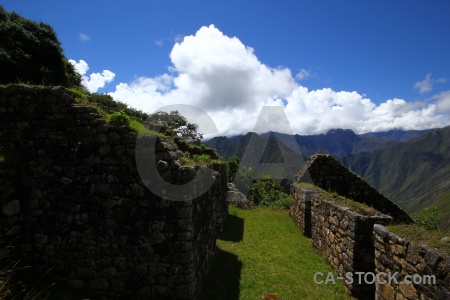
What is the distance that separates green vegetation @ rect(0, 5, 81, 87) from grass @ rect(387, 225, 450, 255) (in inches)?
673

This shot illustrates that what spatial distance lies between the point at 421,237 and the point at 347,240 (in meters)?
2.87

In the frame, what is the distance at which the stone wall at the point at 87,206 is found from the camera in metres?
6.49

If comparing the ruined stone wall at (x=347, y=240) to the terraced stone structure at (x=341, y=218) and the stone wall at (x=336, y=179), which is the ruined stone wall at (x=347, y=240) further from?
the stone wall at (x=336, y=179)

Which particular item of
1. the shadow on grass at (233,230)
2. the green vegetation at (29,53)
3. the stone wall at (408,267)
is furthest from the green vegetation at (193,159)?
the green vegetation at (29,53)

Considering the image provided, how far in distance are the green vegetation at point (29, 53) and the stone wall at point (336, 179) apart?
54.0 feet

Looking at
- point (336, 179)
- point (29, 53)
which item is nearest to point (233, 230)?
point (336, 179)

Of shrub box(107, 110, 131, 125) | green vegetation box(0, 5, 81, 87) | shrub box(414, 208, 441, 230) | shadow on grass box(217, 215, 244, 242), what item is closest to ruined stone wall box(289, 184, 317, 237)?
shadow on grass box(217, 215, 244, 242)

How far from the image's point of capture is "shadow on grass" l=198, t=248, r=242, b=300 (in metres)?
7.61

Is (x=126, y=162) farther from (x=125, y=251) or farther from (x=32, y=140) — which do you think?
(x=32, y=140)

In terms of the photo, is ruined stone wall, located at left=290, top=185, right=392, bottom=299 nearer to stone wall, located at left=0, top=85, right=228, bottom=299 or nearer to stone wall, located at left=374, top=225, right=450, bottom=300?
Answer: stone wall, located at left=374, top=225, right=450, bottom=300

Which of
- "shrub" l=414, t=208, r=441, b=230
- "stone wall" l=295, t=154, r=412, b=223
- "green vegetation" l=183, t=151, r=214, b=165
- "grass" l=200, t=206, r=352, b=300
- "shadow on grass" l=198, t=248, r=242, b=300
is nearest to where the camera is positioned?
"green vegetation" l=183, t=151, r=214, b=165

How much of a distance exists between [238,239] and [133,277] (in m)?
7.30

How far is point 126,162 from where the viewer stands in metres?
6.63

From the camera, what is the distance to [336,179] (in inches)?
705
